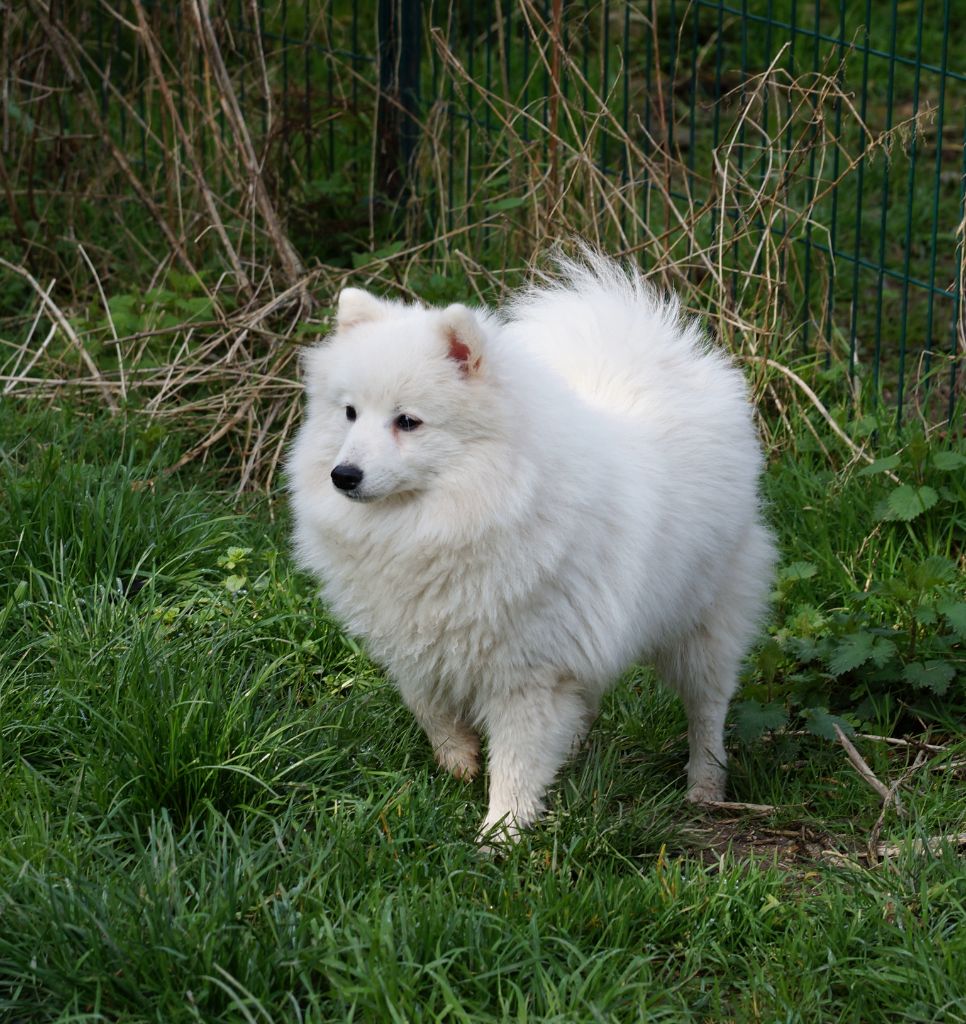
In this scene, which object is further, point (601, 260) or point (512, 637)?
point (601, 260)

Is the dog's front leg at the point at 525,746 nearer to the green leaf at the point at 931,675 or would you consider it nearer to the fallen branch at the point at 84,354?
the green leaf at the point at 931,675

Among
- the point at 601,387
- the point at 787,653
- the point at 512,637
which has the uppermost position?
the point at 601,387

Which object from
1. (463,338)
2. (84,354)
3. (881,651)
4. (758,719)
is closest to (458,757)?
(758,719)

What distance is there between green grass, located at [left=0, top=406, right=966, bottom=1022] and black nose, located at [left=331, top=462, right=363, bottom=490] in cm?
59

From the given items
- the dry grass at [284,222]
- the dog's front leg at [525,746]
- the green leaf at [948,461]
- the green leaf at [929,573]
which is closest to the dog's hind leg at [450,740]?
the dog's front leg at [525,746]

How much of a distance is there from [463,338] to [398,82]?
3.41 m

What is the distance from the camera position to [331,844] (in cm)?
290

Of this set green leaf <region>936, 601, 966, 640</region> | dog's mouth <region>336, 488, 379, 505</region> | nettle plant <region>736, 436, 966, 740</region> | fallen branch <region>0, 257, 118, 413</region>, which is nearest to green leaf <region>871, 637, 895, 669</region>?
nettle plant <region>736, 436, 966, 740</region>

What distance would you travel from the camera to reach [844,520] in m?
4.53

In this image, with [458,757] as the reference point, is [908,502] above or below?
above

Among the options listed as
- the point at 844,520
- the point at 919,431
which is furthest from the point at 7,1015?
the point at 919,431

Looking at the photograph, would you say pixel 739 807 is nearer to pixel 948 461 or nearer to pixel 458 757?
pixel 458 757

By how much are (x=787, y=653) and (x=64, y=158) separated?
Answer: 13.3 ft

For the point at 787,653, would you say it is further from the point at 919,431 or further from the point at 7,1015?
the point at 7,1015
